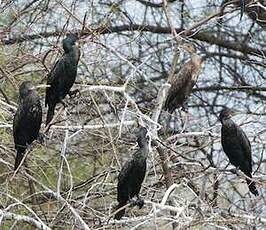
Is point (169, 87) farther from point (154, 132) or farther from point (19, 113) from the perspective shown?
point (19, 113)

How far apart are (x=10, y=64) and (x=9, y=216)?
1.94 m

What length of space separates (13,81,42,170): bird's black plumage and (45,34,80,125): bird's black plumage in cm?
13

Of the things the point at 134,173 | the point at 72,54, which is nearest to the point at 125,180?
the point at 134,173

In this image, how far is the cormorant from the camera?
16.7ft

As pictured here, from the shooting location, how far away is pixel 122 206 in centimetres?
520

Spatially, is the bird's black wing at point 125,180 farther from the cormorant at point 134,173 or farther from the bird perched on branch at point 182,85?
the bird perched on branch at point 182,85

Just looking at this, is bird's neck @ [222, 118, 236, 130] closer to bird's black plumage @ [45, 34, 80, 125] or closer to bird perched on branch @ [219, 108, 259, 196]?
bird perched on branch @ [219, 108, 259, 196]

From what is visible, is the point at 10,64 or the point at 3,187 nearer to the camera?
the point at 3,187

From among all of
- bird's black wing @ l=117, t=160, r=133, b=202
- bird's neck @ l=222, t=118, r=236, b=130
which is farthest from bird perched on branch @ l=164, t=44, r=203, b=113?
bird's black wing @ l=117, t=160, r=133, b=202

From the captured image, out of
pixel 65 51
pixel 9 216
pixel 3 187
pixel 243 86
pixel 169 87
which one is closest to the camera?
pixel 9 216

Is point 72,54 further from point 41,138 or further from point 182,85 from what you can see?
point 182,85

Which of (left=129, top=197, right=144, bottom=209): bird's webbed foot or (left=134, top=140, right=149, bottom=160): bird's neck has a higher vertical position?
(left=134, top=140, right=149, bottom=160): bird's neck

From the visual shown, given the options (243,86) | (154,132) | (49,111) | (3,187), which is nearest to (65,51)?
(49,111)

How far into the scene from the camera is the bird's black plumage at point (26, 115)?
5.14 metres
